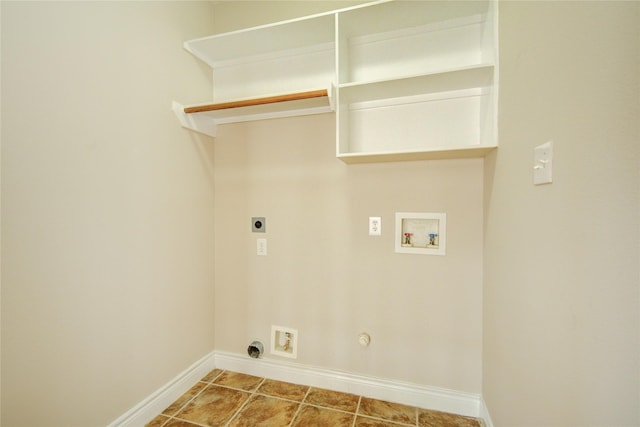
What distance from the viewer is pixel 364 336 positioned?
1665mm

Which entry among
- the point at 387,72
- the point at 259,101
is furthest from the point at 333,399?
the point at 387,72

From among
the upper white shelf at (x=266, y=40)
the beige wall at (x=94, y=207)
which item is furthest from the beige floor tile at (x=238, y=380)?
the upper white shelf at (x=266, y=40)

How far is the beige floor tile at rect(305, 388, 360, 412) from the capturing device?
5.25 ft

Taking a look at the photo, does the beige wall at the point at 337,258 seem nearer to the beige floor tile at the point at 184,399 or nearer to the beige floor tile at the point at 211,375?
the beige floor tile at the point at 211,375

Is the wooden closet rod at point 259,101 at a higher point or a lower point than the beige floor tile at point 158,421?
higher

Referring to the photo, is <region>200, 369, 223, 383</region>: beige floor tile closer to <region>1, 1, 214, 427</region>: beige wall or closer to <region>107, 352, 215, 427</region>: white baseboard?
<region>107, 352, 215, 427</region>: white baseboard

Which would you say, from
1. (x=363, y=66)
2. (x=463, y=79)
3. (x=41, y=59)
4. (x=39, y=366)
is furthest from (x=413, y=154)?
(x=39, y=366)

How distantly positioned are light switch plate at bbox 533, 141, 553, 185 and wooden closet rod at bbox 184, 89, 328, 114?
976mm

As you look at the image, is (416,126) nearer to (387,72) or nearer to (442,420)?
(387,72)

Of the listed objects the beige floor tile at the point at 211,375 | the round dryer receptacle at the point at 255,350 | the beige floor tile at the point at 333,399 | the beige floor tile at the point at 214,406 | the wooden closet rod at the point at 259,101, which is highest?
the wooden closet rod at the point at 259,101

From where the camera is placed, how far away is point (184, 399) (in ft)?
5.47

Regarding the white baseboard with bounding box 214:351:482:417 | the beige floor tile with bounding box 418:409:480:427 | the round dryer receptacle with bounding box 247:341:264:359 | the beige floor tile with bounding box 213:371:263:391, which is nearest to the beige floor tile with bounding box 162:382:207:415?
the beige floor tile with bounding box 213:371:263:391

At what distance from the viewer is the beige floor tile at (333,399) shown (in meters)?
1.60

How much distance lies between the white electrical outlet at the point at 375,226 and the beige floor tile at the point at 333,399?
1028 millimetres
